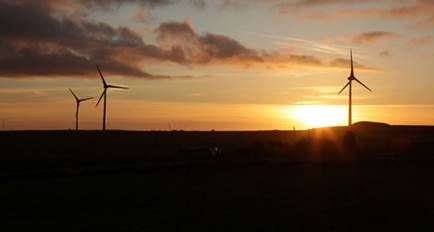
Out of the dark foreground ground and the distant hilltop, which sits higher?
the distant hilltop

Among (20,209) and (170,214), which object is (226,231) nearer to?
(170,214)

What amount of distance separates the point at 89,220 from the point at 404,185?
19.0 metres

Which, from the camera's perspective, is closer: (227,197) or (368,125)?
(227,197)

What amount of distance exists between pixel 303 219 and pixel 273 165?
2117 cm

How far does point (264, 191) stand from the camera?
120 feet

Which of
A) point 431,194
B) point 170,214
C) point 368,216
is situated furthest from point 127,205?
point 431,194

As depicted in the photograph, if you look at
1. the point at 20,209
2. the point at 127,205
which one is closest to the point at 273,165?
the point at 127,205

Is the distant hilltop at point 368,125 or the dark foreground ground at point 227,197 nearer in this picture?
the dark foreground ground at point 227,197

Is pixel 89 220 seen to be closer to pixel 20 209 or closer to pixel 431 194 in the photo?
pixel 20 209

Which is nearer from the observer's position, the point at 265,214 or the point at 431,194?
the point at 265,214

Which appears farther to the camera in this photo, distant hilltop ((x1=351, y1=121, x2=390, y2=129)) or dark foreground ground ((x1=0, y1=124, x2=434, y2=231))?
distant hilltop ((x1=351, y1=121, x2=390, y2=129))

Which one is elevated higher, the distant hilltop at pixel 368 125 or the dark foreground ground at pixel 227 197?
the distant hilltop at pixel 368 125

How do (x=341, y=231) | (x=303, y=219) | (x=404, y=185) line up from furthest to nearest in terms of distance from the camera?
(x=404, y=185) → (x=303, y=219) → (x=341, y=231)

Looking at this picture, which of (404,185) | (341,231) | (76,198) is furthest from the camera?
(404,185)
